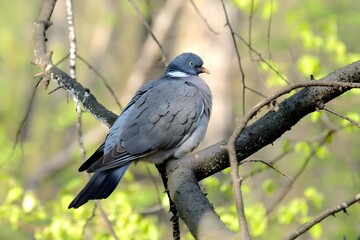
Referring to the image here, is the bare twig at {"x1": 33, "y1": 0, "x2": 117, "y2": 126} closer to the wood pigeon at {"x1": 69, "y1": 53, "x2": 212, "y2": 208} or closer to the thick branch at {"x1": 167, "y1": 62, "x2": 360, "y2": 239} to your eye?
the wood pigeon at {"x1": 69, "y1": 53, "x2": 212, "y2": 208}

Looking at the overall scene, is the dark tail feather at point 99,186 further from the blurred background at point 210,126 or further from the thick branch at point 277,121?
the blurred background at point 210,126

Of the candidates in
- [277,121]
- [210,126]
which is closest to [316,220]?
[277,121]

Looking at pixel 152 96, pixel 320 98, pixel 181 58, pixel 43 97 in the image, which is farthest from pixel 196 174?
pixel 43 97

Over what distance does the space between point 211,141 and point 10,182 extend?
364cm

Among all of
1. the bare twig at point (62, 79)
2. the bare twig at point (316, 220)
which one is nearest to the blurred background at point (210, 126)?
the bare twig at point (62, 79)

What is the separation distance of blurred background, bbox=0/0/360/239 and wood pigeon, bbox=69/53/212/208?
0.51 metres

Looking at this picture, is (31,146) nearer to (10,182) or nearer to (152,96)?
(10,182)

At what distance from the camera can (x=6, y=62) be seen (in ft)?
37.6

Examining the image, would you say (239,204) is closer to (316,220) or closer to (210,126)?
(316,220)

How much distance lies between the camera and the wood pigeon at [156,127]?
12.3 ft

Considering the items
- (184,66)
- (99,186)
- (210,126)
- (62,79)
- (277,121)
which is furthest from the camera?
(210,126)

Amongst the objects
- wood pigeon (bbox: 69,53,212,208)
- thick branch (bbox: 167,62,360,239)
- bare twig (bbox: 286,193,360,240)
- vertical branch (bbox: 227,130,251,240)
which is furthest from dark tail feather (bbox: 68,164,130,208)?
bare twig (bbox: 286,193,360,240)

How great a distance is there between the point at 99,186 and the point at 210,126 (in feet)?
16.4

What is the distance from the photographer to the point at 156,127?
13.1 feet
